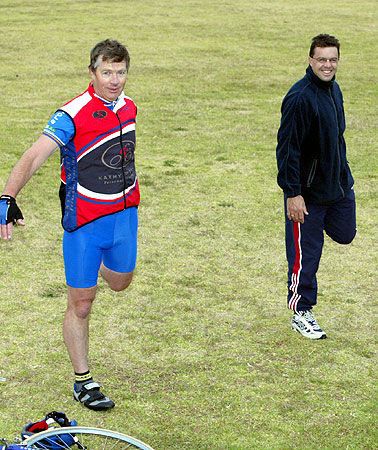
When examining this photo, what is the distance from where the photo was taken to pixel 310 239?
20.7ft

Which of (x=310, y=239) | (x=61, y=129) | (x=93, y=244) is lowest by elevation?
(x=310, y=239)

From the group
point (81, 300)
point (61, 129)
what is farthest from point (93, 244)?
point (61, 129)

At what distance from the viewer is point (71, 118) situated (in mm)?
4906

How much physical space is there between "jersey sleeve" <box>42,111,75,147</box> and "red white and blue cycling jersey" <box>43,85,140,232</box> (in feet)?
0.04

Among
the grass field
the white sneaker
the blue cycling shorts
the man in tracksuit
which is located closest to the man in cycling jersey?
the blue cycling shorts

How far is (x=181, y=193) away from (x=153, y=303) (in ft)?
11.6

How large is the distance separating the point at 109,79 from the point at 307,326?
2772 millimetres

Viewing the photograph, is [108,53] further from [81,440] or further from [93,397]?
[81,440]

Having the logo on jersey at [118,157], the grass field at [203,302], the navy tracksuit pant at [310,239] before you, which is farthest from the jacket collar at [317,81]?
the grass field at [203,302]

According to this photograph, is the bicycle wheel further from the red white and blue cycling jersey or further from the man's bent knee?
the red white and blue cycling jersey

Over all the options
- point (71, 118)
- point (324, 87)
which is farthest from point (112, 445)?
point (324, 87)

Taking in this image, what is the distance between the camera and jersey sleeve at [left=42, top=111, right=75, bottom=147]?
4828 millimetres

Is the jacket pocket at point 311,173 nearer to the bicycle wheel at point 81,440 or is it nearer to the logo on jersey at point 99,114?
the logo on jersey at point 99,114

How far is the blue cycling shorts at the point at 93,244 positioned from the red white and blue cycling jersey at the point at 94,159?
0.06m
